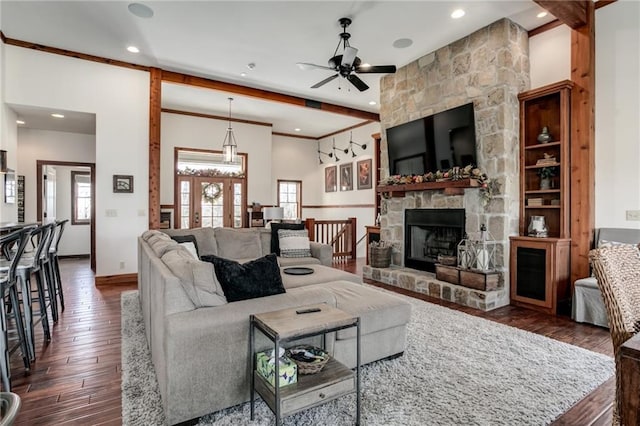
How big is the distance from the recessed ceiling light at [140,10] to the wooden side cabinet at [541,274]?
5147mm

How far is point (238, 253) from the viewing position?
15.5ft

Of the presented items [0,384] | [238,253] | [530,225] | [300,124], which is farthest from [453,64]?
[0,384]

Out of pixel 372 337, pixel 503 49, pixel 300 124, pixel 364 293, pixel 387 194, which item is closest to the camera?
pixel 372 337

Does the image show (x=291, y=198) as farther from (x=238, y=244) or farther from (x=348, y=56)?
(x=348, y=56)

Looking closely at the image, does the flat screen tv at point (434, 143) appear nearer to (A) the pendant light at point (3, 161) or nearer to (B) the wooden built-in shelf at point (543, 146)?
(B) the wooden built-in shelf at point (543, 146)

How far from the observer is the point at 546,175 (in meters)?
4.29

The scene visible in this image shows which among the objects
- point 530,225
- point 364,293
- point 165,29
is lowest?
point 364,293

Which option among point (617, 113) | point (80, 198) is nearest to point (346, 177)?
point (617, 113)

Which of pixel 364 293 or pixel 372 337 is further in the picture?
pixel 364 293

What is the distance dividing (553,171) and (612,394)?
2.85 metres

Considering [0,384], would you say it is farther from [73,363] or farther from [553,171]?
[553,171]

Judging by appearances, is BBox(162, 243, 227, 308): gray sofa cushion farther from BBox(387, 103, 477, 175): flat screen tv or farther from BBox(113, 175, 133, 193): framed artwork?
BBox(113, 175, 133, 193): framed artwork

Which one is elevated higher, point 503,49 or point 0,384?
point 503,49

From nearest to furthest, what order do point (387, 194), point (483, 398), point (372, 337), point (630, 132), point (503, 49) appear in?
point (483, 398) → point (372, 337) → point (630, 132) → point (503, 49) → point (387, 194)
